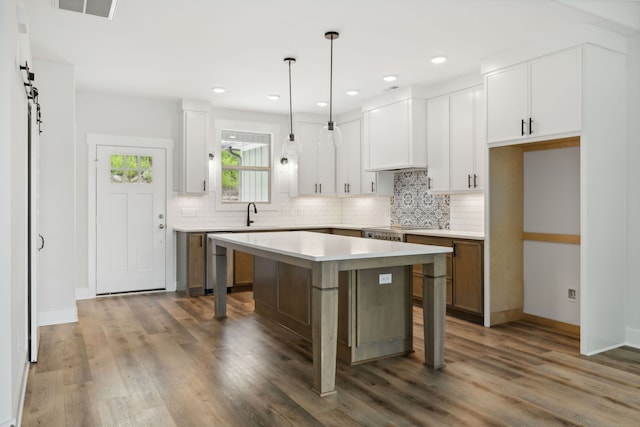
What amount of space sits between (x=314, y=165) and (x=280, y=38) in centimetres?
350

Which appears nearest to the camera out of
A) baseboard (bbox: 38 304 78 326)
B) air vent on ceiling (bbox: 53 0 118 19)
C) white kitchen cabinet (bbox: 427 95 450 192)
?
air vent on ceiling (bbox: 53 0 118 19)

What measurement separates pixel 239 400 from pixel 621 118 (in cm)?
381

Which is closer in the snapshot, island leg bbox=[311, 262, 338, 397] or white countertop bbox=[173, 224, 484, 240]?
island leg bbox=[311, 262, 338, 397]

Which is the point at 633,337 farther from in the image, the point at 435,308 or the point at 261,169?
the point at 261,169

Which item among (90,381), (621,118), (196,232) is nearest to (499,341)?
(621,118)

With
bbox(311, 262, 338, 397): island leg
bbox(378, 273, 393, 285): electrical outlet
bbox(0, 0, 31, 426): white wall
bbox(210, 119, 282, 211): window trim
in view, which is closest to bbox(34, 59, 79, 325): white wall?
bbox(0, 0, 31, 426): white wall

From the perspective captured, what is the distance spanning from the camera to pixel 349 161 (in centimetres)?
743

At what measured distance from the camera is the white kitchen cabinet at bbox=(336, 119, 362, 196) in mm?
7242

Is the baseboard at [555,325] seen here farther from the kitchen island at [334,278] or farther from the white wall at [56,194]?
the white wall at [56,194]

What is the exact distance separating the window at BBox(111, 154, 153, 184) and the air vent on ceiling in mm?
3052

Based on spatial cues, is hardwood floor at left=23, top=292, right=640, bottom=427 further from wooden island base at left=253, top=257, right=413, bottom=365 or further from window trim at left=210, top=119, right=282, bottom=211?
window trim at left=210, top=119, right=282, bottom=211

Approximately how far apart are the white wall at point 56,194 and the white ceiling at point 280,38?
0.31 metres

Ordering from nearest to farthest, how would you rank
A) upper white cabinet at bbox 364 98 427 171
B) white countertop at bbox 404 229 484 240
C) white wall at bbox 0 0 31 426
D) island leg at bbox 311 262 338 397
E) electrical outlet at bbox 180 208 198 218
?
white wall at bbox 0 0 31 426 < island leg at bbox 311 262 338 397 < white countertop at bbox 404 229 484 240 < upper white cabinet at bbox 364 98 427 171 < electrical outlet at bbox 180 208 198 218

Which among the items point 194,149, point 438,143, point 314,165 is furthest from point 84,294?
point 438,143
